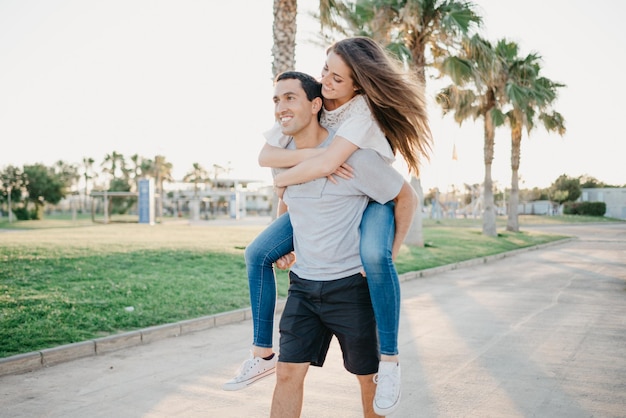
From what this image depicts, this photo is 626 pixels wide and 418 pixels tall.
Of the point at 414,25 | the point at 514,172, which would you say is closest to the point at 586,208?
the point at 514,172

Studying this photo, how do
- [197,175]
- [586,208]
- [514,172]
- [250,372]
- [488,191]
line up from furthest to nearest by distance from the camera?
[197,175]
[586,208]
[514,172]
[488,191]
[250,372]

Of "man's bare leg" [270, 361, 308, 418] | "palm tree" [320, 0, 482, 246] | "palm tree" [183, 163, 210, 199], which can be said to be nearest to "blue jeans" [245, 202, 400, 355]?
"man's bare leg" [270, 361, 308, 418]

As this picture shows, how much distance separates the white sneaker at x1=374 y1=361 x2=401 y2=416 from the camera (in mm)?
2598

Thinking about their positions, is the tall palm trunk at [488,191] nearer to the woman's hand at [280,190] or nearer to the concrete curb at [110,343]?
the concrete curb at [110,343]

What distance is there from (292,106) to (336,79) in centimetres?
25

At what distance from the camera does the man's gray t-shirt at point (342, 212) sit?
2.75 meters

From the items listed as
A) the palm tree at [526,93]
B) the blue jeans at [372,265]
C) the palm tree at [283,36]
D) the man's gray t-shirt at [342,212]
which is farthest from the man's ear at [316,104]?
the palm tree at [526,93]

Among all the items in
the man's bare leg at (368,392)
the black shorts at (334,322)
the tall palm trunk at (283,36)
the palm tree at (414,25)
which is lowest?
the man's bare leg at (368,392)

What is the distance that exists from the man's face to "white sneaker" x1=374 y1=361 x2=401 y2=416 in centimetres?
120

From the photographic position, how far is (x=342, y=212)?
278 centimetres

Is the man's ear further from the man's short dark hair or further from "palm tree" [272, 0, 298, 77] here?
"palm tree" [272, 0, 298, 77]

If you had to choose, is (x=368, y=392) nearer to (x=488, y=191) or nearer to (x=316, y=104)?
(x=316, y=104)

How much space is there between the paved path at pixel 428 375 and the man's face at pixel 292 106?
2.36 m

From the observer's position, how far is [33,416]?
4.36 metres
